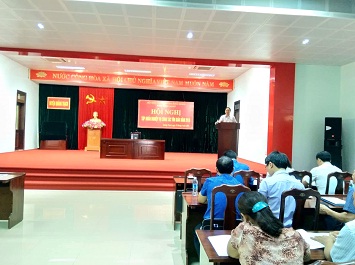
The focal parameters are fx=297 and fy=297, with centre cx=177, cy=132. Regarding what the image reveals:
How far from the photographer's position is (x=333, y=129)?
709cm

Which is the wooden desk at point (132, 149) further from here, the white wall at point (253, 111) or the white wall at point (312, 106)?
the white wall at point (312, 106)

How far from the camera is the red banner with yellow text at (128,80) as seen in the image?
11.1 meters

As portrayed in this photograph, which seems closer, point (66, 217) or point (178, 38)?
point (66, 217)

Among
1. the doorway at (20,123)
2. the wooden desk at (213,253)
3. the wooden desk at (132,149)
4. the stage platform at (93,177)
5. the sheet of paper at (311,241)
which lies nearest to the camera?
the wooden desk at (213,253)

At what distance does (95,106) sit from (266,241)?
12059 mm

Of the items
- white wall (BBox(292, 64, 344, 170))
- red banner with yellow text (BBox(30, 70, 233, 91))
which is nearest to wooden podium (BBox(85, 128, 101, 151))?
red banner with yellow text (BBox(30, 70, 233, 91))

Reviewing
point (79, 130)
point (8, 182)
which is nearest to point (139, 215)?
point (8, 182)

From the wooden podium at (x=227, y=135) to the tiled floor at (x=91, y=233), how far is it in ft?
5.26

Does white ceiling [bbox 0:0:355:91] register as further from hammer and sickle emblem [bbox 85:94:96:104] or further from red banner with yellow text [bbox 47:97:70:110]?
red banner with yellow text [bbox 47:97:70:110]

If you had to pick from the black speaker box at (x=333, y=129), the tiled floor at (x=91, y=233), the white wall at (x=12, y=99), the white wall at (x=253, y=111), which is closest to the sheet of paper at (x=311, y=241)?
the tiled floor at (x=91, y=233)

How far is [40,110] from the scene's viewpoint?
41.0 ft

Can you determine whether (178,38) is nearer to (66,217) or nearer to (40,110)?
(66,217)

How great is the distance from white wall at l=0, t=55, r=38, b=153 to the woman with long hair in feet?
31.6

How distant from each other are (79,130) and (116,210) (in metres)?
8.74
